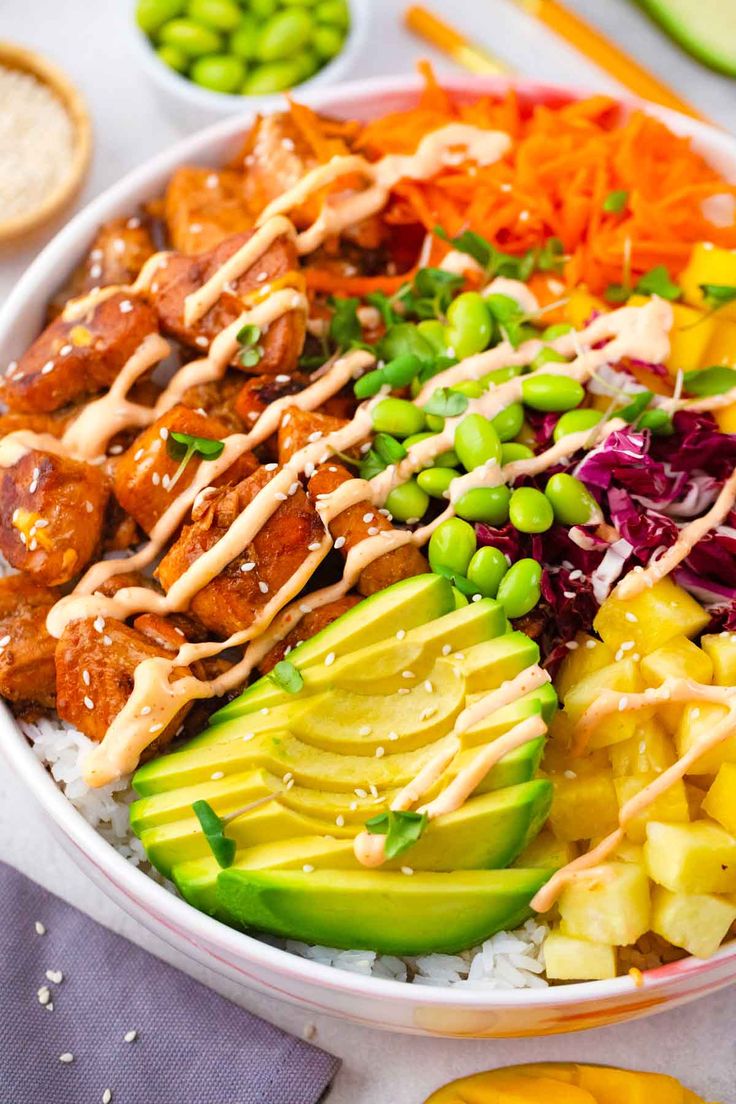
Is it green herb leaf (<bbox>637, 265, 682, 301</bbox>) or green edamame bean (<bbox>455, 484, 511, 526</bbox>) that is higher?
green herb leaf (<bbox>637, 265, 682, 301</bbox>)

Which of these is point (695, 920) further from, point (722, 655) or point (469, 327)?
point (469, 327)

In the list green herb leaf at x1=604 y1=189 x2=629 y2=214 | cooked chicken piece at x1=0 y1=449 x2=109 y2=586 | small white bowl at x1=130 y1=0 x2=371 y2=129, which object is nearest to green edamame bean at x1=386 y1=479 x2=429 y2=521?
cooked chicken piece at x1=0 y1=449 x2=109 y2=586

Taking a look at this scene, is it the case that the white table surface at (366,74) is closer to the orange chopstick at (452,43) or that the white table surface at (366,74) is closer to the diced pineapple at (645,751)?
the orange chopstick at (452,43)

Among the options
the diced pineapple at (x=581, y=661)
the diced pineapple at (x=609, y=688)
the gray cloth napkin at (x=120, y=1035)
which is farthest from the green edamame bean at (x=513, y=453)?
the gray cloth napkin at (x=120, y=1035)

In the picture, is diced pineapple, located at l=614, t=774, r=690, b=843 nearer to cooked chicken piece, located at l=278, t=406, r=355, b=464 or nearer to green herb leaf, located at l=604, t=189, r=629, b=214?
cooked chicken piece, located at l=278, t=406, r=355, b=464

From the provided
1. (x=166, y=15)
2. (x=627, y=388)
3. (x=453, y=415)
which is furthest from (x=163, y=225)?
(x=627, y=388)

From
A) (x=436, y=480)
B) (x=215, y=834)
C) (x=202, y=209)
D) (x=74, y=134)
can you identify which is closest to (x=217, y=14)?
(x=74, y=134)

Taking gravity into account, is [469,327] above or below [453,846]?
above
